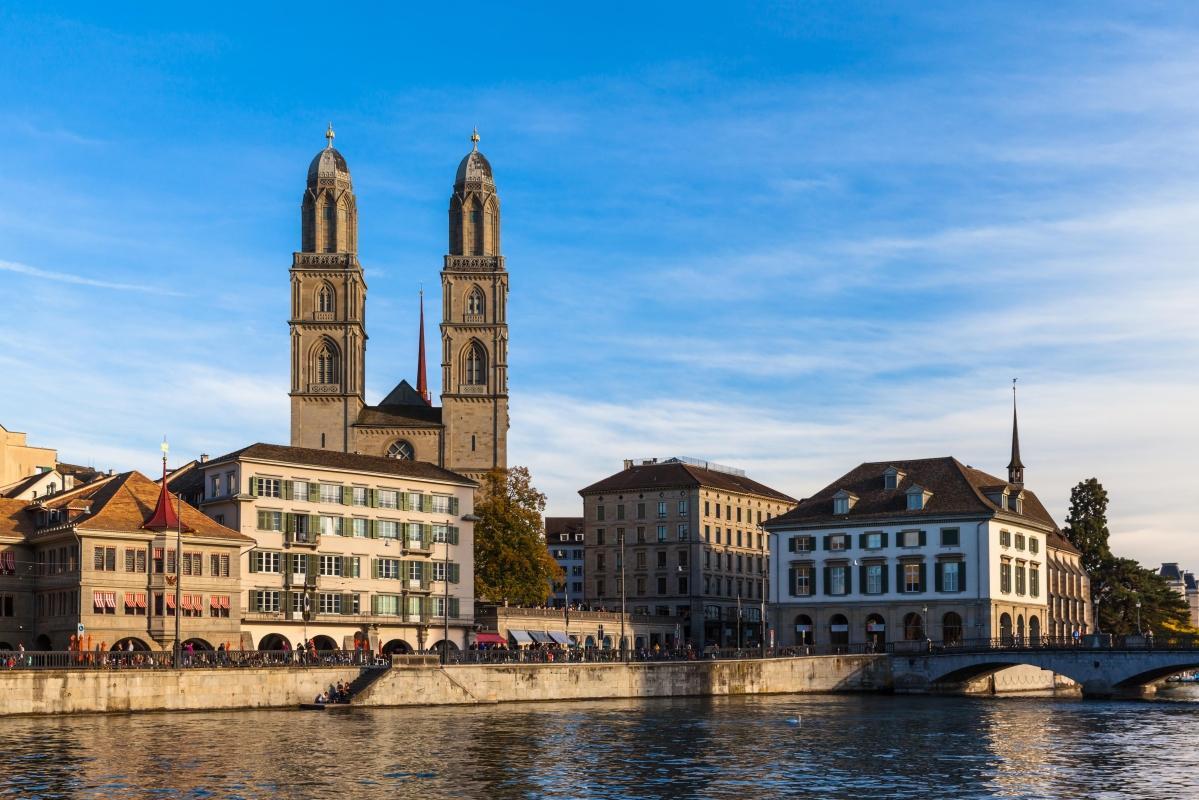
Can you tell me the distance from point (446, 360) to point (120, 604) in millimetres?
57152

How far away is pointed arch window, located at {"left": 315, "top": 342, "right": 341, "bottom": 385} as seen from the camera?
13525 cm

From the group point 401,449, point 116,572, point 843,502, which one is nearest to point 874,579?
point 843,502

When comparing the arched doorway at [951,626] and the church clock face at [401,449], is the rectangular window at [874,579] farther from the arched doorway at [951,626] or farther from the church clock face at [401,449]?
the church clock face at [401,449]

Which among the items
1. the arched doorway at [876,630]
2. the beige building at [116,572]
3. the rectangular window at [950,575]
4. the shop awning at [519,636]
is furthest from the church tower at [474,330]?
the beige building at [116,572]

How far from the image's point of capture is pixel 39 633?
85500 millimetres

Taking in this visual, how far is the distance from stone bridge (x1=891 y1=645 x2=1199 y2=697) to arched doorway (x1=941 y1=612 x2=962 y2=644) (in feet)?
18.0

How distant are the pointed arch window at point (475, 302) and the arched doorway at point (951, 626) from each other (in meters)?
49.6

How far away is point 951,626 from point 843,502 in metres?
11.3

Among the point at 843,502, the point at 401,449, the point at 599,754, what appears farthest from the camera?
the point at 401,449

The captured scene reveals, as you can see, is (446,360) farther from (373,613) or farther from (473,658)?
(473,658)

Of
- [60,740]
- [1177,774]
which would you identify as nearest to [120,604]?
[60,740]

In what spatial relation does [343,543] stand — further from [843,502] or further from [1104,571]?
[1104,571]

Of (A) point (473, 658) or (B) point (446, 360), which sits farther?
(B) point (446, 360)

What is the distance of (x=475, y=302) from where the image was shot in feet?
456
